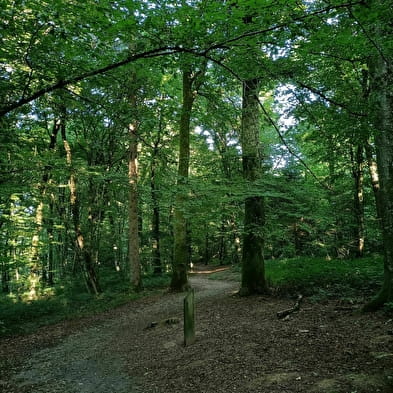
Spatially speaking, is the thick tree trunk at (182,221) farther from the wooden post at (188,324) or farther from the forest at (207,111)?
the wooden post at (188,324)

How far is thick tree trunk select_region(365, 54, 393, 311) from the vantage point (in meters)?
5.70

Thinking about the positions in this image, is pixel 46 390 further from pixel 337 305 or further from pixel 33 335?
pixel 337 305

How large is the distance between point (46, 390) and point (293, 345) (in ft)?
15.5

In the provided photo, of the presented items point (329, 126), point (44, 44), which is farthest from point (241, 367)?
point (44, 44)

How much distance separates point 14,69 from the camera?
5.30 metres

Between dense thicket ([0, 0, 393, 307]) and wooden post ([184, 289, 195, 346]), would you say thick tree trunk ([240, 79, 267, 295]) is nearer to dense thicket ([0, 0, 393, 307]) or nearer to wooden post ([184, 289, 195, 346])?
dense thicket ([0, 0, 393, 307])

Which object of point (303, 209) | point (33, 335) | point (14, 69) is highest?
point (14, 69)

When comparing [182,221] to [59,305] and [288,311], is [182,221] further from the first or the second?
[288,311]

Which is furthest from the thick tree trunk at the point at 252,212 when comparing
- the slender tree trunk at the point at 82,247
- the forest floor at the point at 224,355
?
the slender tree trunk at the point at 82,247

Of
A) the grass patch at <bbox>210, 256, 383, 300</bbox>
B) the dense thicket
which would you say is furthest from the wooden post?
the grass patch at <bbox>210, 256, 383, 300</bbox>

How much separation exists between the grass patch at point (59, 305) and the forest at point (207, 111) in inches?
3.3

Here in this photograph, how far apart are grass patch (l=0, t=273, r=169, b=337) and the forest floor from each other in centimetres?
130

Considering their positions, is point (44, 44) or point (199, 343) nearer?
point (44, 44)

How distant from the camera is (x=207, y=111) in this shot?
1076 cm
